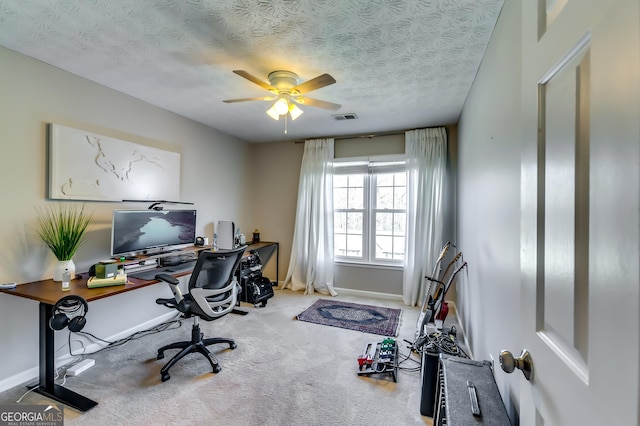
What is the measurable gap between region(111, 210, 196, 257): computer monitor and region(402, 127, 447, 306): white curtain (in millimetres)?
2879

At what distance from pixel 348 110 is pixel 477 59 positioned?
1.42 meters

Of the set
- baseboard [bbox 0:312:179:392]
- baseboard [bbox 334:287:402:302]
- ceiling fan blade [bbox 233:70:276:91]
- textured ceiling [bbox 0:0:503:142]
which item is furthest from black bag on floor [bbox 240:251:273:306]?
ceiling fan blade [bbox 233:70:276:91]

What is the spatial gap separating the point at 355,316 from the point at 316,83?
2666mm

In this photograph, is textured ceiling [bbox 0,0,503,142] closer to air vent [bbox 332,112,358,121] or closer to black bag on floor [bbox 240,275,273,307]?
air vent [bbox 332,112,358,121]

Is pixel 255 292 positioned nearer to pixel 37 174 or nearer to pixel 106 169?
pixel 106 169

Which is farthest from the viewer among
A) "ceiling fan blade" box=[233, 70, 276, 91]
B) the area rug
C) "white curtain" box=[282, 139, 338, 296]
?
"white curtain" box=[282, 139, 338, 296]

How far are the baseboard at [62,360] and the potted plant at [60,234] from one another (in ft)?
2.36

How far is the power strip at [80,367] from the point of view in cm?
218

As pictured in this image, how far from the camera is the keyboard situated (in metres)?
2.42

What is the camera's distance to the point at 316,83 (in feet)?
6.73

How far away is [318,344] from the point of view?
108 inches

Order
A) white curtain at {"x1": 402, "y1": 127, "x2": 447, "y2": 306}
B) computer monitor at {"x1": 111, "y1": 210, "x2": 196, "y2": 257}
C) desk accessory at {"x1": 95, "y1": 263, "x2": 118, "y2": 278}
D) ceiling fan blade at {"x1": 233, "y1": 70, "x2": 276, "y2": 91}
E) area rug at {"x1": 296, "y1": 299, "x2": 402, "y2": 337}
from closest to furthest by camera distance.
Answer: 1. ceiling fan blade at {"x1": 233, "y1": 70, "x2": 276, "y2": 91}
2. desk accessory at {"x1": 95, "y1": 263, "x2": 118, "y2": 278}
3. computer monitor at {"x1": 111, "y1": 210, "x2": 196, "y2": 257}
4. area rug at {"x1": 296, "y1": 299, "x2": 402, "y2": 337}
5. white curtain at {"x1": 402, "y1": 127, "x2": 447, "y2": 306}

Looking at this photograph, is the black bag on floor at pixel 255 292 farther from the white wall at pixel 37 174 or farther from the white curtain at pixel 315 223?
the white wall at pixel 37 174

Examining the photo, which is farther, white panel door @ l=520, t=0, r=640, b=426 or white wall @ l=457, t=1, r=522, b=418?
white wall @ l=457, t=1, r=522, b=418
